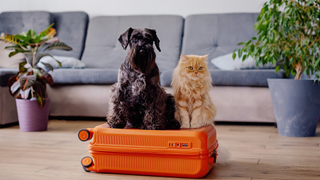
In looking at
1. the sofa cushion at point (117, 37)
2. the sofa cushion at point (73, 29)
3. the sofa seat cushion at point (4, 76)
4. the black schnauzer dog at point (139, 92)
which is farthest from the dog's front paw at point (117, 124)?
the sofa cushion at point (73, 29)

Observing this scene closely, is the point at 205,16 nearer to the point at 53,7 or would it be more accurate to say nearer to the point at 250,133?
the point at 250,133

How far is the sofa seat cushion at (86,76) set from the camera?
2844 mm

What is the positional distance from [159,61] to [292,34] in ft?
5.12

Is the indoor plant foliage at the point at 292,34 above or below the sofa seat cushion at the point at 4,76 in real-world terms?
above

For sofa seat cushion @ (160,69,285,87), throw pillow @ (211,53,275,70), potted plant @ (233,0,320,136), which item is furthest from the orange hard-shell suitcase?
throw pillow @ (211,53,275,70)

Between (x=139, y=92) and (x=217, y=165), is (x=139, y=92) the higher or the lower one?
the higher one

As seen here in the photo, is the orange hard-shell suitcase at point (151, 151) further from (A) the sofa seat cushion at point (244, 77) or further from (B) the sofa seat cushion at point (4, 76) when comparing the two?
(B) the sofa seat cushion at point (4, 76)

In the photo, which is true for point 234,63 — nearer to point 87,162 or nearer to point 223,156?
point 223,156

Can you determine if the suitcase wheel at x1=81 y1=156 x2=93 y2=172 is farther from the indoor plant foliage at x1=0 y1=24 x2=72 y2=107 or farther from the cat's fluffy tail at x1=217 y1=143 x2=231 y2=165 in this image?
the indoor plant foliage at x1=0 y1=24 x2=72 y2=107

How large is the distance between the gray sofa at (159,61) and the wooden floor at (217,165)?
10.9 inches

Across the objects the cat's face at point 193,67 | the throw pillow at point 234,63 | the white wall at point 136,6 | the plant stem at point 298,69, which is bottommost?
the throw pillow at point 234,63

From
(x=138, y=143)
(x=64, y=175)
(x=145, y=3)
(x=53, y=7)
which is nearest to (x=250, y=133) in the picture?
(x=138, y=143)

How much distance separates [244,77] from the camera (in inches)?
104

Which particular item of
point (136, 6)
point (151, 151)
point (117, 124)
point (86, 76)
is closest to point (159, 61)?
point (86, 76)
